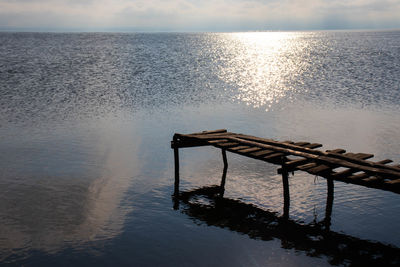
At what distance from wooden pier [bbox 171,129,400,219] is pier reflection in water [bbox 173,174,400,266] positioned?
0.70m

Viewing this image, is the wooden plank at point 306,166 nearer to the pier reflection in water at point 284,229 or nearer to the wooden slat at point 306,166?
the wooden slat at point 306,166

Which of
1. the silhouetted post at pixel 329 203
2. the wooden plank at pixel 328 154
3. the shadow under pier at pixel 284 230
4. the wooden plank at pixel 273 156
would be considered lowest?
the shadow under pier at pixel 284 230

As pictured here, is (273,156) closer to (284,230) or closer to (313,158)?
(313,158)

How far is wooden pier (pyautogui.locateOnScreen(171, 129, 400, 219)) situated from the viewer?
11.4 metres

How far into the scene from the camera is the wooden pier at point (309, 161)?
11.4 m

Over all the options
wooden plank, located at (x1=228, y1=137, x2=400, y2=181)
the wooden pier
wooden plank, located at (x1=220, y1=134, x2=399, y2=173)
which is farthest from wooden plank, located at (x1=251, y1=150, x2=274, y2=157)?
wooden plank, located at (x1=220, y1=134, x2=399, y2=173)

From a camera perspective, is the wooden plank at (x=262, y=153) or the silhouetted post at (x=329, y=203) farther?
the wooden plank at (x=262, y=153)

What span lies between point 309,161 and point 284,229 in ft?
7.74

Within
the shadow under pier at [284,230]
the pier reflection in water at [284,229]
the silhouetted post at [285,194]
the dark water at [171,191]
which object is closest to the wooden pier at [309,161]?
the silhouetted post at [285,194]

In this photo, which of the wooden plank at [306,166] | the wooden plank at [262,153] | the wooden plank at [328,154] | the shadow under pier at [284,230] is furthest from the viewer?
the wooden plank at [262,153]

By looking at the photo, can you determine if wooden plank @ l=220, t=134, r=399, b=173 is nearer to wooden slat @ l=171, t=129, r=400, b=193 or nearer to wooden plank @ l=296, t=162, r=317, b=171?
wooden slat @ l=171, t=129, r=400, b=193

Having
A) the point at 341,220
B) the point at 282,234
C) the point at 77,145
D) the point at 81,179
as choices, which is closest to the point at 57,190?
the point at 81,179

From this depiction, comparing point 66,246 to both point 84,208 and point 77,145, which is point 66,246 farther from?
point 77,145

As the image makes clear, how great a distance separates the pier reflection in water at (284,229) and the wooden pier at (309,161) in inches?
→ 27.4
